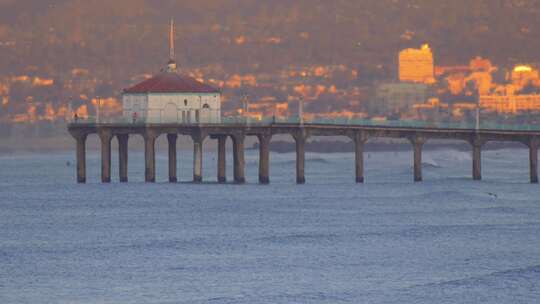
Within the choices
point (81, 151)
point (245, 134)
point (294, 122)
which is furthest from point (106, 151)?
point (294, 122)

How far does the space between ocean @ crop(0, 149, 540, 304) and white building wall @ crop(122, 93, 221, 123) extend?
574 cm

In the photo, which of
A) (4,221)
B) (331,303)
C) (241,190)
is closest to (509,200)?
(241,190)

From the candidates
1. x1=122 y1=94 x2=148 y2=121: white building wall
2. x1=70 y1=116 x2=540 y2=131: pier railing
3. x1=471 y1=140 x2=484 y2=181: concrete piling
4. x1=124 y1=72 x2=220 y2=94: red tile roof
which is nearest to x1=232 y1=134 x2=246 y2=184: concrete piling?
x1=70 y1=116 x2=540 y2=131: pier railing

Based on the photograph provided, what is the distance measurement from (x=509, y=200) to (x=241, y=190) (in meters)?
20.6

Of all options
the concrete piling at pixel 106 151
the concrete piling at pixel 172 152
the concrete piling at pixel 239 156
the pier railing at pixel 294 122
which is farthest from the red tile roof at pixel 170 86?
the concrete piling at pixel 172 152

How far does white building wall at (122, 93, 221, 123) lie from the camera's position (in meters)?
126

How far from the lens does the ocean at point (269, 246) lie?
221 feet

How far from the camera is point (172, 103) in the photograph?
413 feet

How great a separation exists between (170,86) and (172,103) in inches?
58.0

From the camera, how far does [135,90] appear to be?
12688 centimetres

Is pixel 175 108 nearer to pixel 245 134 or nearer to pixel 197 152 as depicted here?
pixel 197 152

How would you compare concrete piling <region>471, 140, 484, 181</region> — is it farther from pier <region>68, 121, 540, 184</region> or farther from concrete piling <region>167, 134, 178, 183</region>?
concrete piling <region>167, 134, 178, 183</region>

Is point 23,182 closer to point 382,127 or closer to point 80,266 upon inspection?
point 382,127

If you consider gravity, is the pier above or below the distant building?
below
